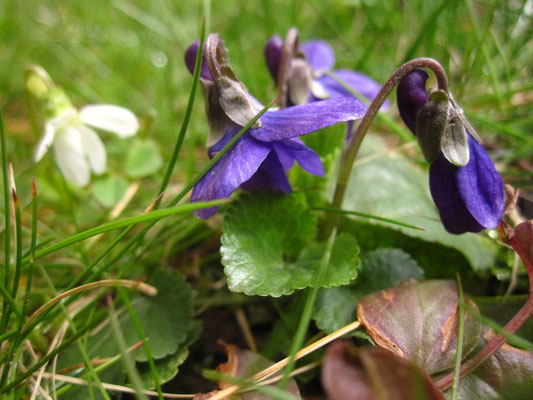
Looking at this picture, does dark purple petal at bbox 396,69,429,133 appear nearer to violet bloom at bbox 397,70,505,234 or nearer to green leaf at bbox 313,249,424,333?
violet bloom at bbox 397,70,505,234

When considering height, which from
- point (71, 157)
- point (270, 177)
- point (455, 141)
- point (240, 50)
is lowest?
point (71, 157)

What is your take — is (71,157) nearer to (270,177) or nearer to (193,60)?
(193,60)

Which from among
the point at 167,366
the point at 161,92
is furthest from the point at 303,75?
the point at 161,92

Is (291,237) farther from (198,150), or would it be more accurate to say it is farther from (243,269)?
(198,150)

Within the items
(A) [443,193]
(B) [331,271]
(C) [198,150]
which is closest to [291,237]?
(B) [331,271]

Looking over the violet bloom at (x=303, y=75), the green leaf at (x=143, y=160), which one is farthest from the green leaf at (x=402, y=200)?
the green leaf at (x=143, y=160)

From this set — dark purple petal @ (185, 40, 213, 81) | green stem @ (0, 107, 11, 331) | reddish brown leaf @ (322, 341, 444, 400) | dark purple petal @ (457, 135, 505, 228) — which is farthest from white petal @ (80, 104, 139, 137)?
reddish brown leaf @ (322, 341, 444, 400)
